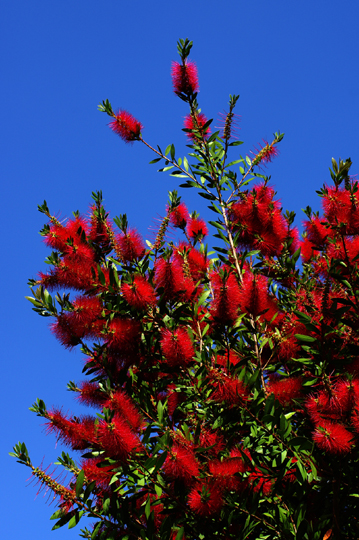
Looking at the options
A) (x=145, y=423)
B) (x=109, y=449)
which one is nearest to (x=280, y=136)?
(x=145, y=423)

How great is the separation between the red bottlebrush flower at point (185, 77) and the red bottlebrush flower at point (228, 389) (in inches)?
91.5

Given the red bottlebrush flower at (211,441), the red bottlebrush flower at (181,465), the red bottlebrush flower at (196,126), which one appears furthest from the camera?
the red bottlebrush flower at (196,126)

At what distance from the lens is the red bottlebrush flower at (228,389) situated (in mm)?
2730

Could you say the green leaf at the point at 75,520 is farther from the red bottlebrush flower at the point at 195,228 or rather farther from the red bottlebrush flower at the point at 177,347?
the red bottlebrush flower at the point at 195,228

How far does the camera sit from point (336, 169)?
3869mm

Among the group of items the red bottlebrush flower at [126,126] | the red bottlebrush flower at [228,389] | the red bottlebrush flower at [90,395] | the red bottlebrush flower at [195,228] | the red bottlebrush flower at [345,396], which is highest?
the red bottlebrush flower at [126,126]

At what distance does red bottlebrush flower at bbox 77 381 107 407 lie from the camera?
3525mm

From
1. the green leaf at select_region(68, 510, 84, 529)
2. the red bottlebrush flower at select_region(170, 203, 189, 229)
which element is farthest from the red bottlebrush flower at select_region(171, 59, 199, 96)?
the green leaf at select_region(68, 510, 84, 529)

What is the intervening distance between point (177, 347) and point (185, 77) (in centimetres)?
223

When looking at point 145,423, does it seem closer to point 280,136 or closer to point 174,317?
point 174,317

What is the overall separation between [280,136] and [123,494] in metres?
3.05

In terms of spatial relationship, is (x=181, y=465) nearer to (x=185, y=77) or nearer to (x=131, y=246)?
(x=131, y=246)

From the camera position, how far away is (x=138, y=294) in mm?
3088

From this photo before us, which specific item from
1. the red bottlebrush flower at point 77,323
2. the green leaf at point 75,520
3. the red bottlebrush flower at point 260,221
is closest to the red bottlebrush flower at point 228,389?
the red bottlebrush flower at point 77,323
